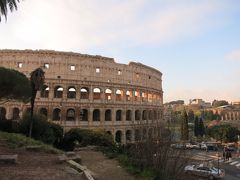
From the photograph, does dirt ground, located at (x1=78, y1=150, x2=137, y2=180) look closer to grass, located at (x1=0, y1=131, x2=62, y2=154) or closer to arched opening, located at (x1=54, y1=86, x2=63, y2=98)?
grass, located at (x1=0, y1=131, x2=62, y2=154)

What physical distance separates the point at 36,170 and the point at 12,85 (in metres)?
12.2

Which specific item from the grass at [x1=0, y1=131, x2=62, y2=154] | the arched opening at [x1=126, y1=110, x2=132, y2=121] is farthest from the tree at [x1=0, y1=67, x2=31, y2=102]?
the arched opening at [x1=126, y1=110, x2=132, y2=121]

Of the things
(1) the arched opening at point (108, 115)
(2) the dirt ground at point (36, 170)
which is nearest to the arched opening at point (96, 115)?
(1) the arched opening at point (108, 115)

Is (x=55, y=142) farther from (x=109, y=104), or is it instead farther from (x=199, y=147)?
(x=199, y=147)

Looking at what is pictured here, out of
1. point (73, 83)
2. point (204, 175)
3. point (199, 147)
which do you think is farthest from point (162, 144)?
point (199, 147)

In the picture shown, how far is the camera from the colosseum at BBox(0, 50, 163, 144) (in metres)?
36.3

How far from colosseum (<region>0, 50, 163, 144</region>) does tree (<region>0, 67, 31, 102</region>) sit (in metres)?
14.6

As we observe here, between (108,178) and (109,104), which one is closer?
(108,178)

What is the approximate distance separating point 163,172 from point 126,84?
94.3 feet

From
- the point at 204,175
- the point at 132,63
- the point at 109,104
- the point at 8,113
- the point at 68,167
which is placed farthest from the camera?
the point at 132,63

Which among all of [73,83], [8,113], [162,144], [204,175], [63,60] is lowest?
[204,175]

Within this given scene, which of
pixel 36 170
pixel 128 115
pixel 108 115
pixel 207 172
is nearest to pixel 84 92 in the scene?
pixel 108 115

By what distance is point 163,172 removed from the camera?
39.5 feet

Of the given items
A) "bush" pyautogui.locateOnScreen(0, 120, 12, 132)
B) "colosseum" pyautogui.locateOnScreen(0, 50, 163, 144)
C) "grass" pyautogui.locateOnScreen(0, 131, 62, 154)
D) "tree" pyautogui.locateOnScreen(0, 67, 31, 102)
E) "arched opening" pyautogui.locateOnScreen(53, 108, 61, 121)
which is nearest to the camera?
"grass" pyautogui.locateOnScreen(0, 131, 62, 154)
